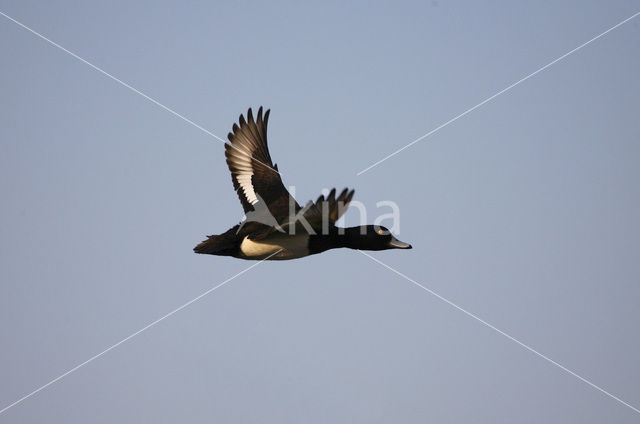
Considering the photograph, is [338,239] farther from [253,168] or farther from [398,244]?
[253,168]

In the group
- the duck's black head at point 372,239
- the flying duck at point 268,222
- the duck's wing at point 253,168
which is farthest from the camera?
the duck's wing at point 253,168

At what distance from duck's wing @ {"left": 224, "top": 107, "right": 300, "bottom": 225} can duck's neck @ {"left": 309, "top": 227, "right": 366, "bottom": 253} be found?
33.8 inches

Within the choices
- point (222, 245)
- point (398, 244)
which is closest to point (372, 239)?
point (398, 244)

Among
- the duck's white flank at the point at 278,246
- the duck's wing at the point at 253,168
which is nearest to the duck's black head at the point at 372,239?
the duck's white flank at the point at 278,246

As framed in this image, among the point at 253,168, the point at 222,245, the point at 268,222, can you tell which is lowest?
the point at 222,245

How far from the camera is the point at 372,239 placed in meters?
10.3

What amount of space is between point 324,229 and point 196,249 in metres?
2.18

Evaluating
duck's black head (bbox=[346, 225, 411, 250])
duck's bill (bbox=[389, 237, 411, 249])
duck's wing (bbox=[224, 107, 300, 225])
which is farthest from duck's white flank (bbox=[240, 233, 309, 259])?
duck's bill (bbox=[389, 237, 411, 249])

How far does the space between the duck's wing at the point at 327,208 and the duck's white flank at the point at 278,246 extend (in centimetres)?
78

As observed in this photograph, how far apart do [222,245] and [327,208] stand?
2.53 meters

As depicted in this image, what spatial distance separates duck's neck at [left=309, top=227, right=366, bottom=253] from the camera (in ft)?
31.5

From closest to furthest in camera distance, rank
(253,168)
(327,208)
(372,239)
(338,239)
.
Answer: (327,208) → (338,239) → (372,239) → (253,168)

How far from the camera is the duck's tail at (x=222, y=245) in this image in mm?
10250

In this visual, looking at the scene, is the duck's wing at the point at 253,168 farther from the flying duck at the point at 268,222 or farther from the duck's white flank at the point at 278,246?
the duck's white flank at the point at 278,246
